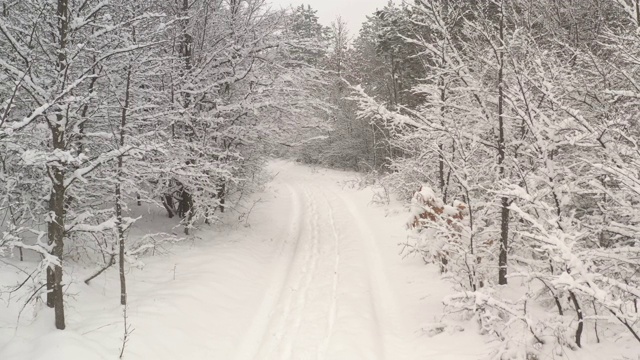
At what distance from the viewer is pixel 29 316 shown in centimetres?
631

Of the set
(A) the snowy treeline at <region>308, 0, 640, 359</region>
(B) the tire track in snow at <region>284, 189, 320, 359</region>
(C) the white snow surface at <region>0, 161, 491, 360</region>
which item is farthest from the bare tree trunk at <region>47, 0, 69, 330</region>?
(A) the snowy treeline at <region>308, 0, 640, 359</region>

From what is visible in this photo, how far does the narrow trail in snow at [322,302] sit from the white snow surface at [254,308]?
0.03 meters

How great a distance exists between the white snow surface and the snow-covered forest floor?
0.08 ft

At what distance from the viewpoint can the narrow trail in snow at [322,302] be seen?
6.84 meters

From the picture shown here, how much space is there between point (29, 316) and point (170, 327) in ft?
6.74

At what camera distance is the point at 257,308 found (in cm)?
845

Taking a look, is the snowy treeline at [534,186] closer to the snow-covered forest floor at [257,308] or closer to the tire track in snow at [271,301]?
the snow-covered forest floor at [257,308]

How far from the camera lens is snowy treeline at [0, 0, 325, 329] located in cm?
594

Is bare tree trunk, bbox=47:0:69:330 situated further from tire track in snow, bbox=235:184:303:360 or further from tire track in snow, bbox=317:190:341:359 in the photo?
tire track in snow, bbox=317:190:341:359

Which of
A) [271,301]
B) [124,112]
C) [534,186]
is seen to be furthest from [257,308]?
[534,186]

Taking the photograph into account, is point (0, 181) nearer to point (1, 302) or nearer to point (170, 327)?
point (1, 302)

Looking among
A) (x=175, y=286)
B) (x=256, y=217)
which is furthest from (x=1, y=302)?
(x=256, y=217)

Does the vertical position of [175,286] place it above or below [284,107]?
below

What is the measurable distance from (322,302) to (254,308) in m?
1.41
